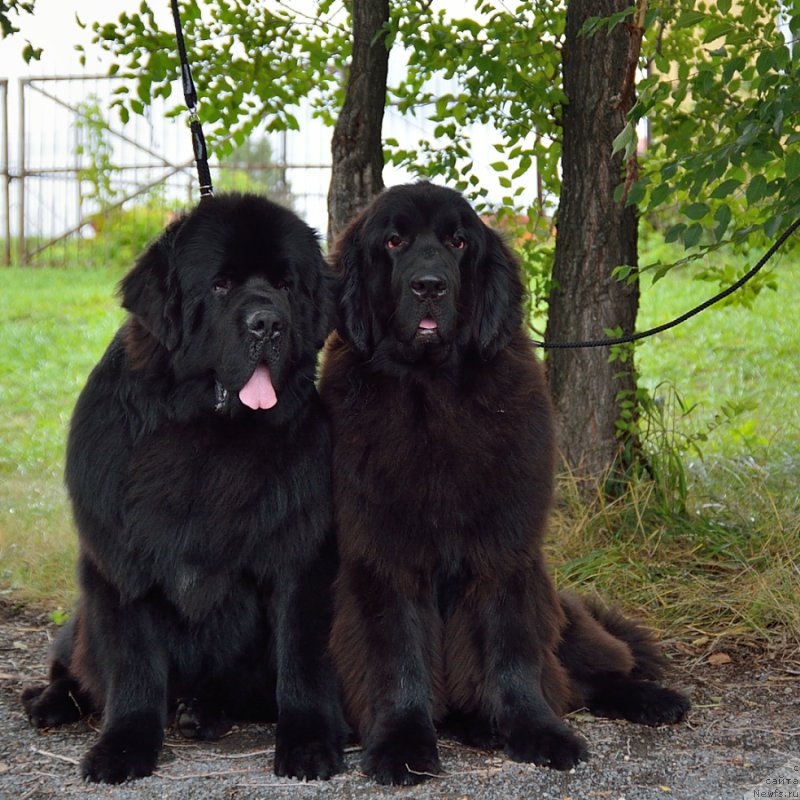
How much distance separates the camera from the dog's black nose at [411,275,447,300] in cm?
280

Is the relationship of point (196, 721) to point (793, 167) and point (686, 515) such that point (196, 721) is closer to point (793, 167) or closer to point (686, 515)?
point (793, 167)

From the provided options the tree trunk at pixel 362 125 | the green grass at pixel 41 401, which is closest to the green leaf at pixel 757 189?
the tree trunk at pixel 362 125

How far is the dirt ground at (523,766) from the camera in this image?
2508mm

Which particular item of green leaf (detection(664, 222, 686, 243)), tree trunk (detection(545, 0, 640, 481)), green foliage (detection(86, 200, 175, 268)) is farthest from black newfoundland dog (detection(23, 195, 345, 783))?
green foliage (detection(86, 200, 175, 268))

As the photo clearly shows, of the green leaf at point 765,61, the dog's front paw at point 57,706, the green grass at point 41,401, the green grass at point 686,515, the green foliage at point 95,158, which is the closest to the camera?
the dog's front paw at point 57,706

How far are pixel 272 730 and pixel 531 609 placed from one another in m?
0.85

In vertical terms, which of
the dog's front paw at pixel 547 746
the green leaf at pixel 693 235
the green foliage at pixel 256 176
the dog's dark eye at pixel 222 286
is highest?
the green foliage at pixel 256 176

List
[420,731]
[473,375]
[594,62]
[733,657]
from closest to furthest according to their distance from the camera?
[420,731] < [473,375] < [733,657] < [594,62]

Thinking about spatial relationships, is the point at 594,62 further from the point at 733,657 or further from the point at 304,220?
the point at 733,657

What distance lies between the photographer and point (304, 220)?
295 cm

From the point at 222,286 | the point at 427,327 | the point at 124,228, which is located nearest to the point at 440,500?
the point at 427,327

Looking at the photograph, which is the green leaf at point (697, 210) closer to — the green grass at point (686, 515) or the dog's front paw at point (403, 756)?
the green grass at point (686, 515)

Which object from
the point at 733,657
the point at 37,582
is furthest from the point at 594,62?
the point at 37,582

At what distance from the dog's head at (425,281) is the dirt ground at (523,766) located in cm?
111
